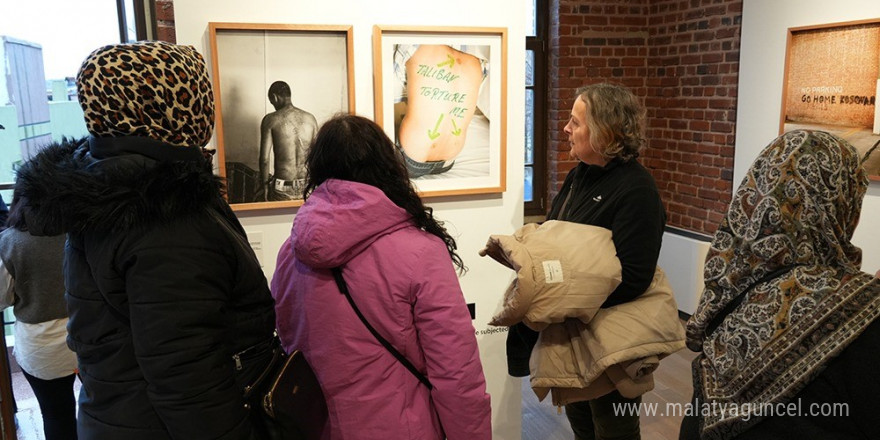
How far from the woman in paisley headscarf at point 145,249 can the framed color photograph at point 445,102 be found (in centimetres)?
128

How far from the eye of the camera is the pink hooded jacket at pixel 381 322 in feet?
4.79

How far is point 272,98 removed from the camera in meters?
2.26

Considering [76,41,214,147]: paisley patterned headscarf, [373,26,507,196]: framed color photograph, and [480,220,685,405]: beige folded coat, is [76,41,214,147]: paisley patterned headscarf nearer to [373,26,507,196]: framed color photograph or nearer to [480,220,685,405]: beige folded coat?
[480,220,685,405]: beige folded coat

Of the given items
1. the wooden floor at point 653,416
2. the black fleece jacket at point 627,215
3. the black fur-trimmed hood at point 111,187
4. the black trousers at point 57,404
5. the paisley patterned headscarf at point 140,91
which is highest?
the paisley patterned headscarf at point 140,91

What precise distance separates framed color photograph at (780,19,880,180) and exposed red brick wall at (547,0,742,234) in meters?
0.58

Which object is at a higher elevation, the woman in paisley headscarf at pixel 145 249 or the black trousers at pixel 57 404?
the woman in paisley headscarf at pixel 145 249

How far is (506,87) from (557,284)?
3.40ft

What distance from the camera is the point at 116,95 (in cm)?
107

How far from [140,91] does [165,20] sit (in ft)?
4.11

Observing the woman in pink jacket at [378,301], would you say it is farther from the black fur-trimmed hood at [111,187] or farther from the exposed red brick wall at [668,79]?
the exposed red brick wall at [668,79]

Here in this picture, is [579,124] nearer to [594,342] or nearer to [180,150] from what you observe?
[594,342]

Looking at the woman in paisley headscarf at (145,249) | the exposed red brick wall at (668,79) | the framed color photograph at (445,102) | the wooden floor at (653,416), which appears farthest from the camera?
the exposed red brick wall at (668,79)

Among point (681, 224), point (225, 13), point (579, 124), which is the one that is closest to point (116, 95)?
point (225, 13)

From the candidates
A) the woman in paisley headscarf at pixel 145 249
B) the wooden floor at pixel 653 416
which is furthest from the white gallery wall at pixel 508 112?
the woman in paisley headscarf at pixel 145 249
